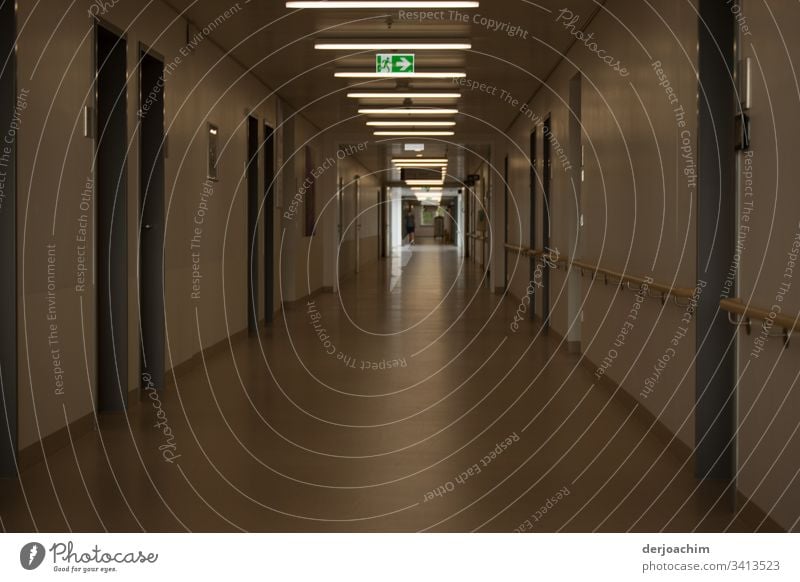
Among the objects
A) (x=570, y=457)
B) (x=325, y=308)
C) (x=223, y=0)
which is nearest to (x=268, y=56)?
(x=223, y=0)

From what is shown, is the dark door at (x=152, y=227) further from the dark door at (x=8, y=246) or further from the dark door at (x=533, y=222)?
the dark door at (x=533, y=222)

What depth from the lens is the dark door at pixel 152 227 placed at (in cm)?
751

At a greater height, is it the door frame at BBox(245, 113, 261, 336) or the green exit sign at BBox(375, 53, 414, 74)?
the green exit sign at BBox(375, 53, 414, 74)

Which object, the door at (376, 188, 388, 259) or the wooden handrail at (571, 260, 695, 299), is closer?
the wooden handrail at (571, 260, 695, 299)

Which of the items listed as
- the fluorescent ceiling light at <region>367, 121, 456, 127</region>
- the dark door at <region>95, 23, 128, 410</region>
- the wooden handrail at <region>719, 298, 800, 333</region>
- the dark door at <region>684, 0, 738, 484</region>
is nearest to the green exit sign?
the dark door at <region>95, 23, 128, 410</region>

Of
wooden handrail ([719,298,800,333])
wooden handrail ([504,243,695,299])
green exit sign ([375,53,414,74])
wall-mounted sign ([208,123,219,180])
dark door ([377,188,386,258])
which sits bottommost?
dark door ([377,188,386,258])

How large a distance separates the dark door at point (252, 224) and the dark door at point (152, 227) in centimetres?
367

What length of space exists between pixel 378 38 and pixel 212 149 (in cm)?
174

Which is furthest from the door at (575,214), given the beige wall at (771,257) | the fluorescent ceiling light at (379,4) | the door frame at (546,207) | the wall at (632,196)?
the beige wall at (771,257)

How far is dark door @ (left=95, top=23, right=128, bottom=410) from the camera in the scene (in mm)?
6691

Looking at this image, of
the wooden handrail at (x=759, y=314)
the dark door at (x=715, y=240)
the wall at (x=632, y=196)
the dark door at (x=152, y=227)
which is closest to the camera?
the wooden handrail at (x=759, y=314)

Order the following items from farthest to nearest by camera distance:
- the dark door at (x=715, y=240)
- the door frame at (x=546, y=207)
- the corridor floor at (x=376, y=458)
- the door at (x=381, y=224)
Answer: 1. the door at (x=381, y=224)
2. the door frame at (x=546, y=207)
3. the dark door at (x=715, y=240)
4. the corridor floor at (x=376, y=458)

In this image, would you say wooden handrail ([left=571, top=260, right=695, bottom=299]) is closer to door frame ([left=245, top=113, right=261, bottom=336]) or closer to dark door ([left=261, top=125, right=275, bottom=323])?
door frame ([left=245, top=113, right=261, bottom=336])
